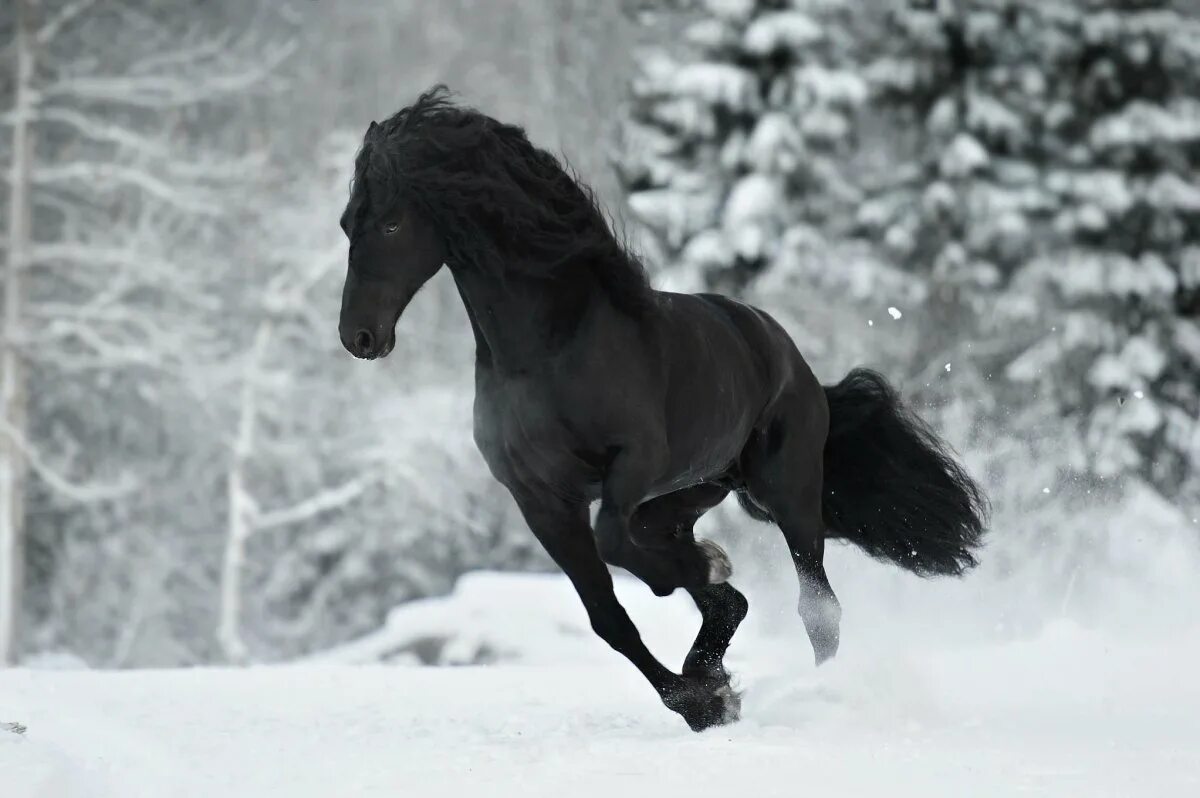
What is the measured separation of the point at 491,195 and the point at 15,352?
1565 cm

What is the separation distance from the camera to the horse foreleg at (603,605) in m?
5.96

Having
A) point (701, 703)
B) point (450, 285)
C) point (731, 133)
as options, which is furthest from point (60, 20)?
point (701, 703)

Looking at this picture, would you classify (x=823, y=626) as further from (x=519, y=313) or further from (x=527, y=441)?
(x=519, y=313)

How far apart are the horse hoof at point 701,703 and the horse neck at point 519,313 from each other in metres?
1.37

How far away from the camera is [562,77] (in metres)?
26.2

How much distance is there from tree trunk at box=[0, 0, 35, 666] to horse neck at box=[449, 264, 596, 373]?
1469 cm

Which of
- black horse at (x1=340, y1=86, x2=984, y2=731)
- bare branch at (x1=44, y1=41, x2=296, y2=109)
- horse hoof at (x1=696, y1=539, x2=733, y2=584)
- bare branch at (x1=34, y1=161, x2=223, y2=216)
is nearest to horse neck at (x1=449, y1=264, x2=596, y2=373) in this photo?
black horse at (x1=340, y1=86, x2=984, y2=731)

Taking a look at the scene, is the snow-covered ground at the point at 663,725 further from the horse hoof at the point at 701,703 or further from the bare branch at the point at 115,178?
the bare branch at the point at 115,178

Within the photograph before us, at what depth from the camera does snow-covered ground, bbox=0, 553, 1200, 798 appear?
4582 millimetres

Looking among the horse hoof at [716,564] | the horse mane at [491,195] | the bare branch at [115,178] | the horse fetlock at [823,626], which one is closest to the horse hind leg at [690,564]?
the horse hoof at [716,564]

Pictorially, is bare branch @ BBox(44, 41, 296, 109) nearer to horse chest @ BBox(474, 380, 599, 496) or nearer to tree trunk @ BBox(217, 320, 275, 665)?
tree trunk @ BBox(217, 320, 275, 665)

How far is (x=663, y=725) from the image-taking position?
641 cm

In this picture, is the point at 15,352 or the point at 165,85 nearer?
the point at 15,352

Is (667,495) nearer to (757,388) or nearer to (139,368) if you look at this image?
(757,388)
